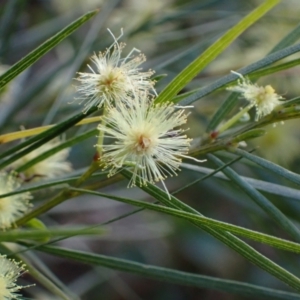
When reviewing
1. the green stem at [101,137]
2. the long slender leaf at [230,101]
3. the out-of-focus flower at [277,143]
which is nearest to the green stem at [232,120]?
the long slender leaf at [230,101]

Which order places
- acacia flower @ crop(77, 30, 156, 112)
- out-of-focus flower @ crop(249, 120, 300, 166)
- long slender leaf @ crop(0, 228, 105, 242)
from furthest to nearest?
out-of-focus flower @ crop(249, 120, 300, 166), acacia flower @ crop(77, 30, 156, 112), long slender leaf @ crop(0, 228, 105, 242)

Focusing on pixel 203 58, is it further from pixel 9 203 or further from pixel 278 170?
pixel 9 203

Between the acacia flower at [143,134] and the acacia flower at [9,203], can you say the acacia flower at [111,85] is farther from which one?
the acacia flower at [9,203]

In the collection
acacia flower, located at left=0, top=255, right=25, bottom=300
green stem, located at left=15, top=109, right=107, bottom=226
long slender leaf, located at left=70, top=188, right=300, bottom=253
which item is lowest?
acacia flower, located at left=0, top=255, right=25, bottom=300

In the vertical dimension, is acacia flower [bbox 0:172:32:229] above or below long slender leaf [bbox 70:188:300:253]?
above

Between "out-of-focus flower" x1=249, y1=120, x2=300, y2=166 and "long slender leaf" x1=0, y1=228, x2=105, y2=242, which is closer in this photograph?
"long slender leaf" x1=0, y1=228, x2=105, y2=242

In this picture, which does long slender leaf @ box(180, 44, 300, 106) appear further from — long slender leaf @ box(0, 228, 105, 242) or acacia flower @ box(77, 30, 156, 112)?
long slender leaf @ box(0, 228, 105, 242)

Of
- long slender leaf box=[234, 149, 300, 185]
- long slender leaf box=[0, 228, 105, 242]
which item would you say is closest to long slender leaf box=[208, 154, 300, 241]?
long slender leaf box=[234, 149, 300, 185]
